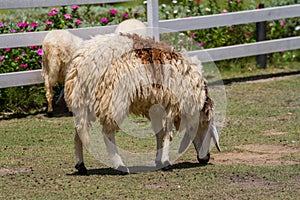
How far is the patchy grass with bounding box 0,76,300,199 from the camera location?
579 centimetres

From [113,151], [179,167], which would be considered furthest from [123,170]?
[179,167]

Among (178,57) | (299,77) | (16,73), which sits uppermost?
(178,57)

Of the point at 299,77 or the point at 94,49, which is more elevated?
the point at 94,49

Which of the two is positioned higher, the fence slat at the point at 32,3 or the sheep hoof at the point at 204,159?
the fence slat at the point at 32,3

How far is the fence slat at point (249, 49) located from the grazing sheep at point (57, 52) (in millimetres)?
2473

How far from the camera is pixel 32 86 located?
991 centimetres

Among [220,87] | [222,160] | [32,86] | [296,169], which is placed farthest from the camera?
[32,86]

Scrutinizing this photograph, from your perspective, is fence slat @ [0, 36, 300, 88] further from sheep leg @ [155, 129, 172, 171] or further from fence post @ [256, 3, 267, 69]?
sheep leg @ [155, 129, 172, 171]

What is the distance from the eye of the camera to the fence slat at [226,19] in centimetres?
1070

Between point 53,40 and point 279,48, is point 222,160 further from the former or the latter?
point 279,48


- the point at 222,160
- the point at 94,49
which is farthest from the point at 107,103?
Result: the point at 222,160

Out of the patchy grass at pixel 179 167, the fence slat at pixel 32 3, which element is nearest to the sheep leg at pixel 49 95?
the patchy grass at pixel 179 167

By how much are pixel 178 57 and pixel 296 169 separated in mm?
1425

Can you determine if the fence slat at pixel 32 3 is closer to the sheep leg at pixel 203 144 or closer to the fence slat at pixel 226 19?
the fence slat at pixel 226 19
